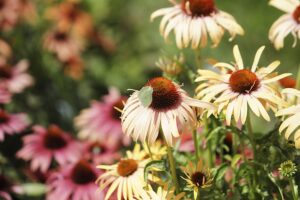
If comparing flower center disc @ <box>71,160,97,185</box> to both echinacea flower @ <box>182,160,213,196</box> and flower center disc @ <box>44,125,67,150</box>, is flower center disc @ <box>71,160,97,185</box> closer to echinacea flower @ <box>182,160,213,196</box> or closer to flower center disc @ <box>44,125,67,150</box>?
flower center disc @ <box>44,125,67,150</box>

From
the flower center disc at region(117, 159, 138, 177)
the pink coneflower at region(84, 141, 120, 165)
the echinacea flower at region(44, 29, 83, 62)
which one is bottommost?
the flower center disc at region(117, 159, 138, 177)

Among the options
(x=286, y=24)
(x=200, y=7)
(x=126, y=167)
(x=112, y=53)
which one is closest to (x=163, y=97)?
(x=126, y=167)

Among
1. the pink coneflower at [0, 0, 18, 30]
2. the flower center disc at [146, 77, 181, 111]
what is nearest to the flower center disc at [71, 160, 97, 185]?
the flower center disc at [146, 77, 181, 111]

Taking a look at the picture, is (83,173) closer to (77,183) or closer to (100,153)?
(77,183)

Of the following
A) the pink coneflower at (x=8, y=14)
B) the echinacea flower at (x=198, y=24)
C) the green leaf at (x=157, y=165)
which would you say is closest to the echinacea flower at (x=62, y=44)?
the pink coneflower at (x=8, y=14)

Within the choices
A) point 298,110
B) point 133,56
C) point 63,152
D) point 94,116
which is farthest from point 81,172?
point 133,56
